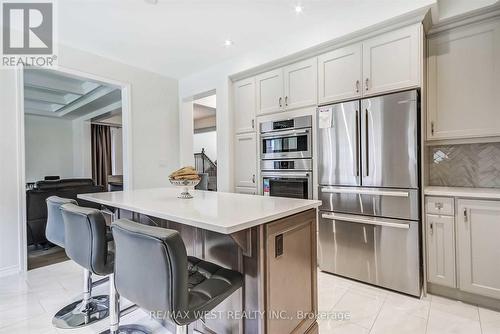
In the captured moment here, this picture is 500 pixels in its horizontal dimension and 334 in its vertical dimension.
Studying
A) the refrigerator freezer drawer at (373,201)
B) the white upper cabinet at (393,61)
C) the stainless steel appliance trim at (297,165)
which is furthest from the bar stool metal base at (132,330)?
the white upper cabinet at (393,61)

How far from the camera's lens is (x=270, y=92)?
319 cm

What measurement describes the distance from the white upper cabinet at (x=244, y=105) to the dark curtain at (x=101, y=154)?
19.1ft

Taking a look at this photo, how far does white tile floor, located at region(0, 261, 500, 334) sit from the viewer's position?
180 centimetres

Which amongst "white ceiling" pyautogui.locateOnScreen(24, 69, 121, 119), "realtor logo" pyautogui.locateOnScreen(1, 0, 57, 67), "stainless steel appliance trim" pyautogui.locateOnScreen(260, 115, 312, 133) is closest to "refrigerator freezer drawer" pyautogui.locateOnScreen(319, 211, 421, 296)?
"stainless steel appliance trim" pyautogui.locateOnScreen(260, 115, 312, 133)

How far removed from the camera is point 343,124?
2529mm

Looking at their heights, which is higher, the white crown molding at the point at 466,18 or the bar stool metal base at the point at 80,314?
the white crown molding at the point at 466,18

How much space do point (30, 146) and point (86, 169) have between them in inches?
54.7

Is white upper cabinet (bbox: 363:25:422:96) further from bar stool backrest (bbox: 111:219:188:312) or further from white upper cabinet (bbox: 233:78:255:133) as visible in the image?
bar stool backrest (bbox: 111:219:188:312)

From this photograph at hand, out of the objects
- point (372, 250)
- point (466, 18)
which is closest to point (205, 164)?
point (372, 250)

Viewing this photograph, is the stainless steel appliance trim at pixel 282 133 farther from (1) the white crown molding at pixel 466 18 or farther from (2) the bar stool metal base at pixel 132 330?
(2) the bar stool metal base at pixel 132 330

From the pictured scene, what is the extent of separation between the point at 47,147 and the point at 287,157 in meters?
7.19

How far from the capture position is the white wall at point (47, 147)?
6.74m

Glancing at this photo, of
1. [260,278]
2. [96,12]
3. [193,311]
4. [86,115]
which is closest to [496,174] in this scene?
[260,278]

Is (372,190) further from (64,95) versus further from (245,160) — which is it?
(64,95)
